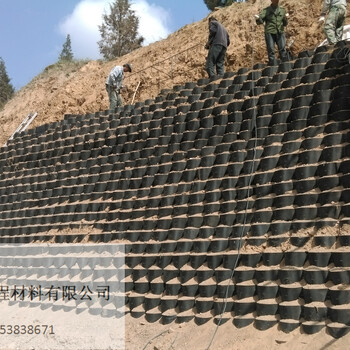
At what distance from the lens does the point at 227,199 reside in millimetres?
7102

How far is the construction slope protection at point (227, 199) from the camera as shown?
568cm

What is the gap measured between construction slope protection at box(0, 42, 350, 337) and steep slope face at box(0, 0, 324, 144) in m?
5.70

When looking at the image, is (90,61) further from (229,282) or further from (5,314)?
(229,282)

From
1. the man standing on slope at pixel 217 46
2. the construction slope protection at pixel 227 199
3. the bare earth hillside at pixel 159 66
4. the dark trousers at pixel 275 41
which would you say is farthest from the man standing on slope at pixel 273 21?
the bare earth hillside at pixel 159 66

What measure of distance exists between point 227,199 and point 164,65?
10752 mm

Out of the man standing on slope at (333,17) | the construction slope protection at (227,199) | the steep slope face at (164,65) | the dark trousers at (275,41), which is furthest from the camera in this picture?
the steep slope face at (164,65)

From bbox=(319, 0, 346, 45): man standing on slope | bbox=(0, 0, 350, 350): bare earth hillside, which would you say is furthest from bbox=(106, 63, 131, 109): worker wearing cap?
bbox=(319, 0, 346, 45): man standing on slope

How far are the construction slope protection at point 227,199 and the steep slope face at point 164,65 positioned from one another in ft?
18.7

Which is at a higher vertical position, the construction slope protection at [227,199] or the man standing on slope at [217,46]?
the man standing on slope at [217,46]

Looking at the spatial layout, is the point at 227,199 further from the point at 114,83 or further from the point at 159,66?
the point at 159,66

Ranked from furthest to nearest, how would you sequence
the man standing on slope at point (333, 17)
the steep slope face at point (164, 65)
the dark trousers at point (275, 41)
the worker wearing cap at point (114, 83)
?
the steep slope face at point (164, 65)
the worker wearing cap at point (114, 83)
the dark trousers at point (275, 41)
the man standing on slope at point (333, 17)

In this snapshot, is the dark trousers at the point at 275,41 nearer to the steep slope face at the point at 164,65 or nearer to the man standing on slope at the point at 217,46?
the man standing on slope at the point at 217,46

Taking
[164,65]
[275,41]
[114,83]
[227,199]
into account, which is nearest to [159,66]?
[164,65]

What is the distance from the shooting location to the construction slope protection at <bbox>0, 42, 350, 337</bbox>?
5.68 metres
